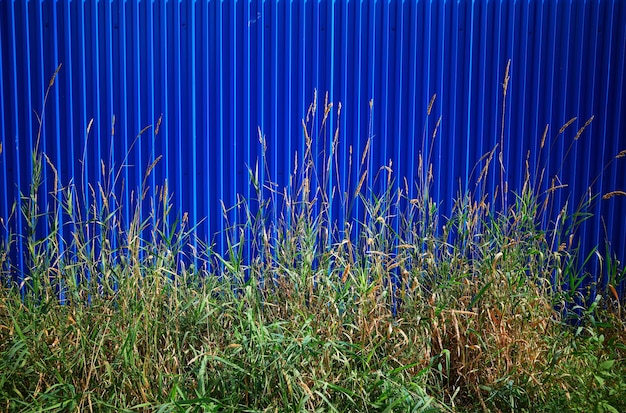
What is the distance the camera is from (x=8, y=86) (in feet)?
16.1

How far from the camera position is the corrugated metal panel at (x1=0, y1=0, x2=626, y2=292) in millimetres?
4898

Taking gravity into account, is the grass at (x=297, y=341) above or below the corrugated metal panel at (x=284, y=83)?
below

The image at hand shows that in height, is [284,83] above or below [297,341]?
above

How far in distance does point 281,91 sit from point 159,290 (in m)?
1.83

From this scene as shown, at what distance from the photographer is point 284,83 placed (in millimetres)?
4980

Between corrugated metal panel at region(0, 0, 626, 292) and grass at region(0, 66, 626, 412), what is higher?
corrugated metal panel at region(0, 0, 626, 292)

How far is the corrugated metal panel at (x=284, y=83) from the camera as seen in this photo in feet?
16.1

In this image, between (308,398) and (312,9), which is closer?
(308,398)

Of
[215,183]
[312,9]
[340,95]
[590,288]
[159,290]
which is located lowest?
[590,288]

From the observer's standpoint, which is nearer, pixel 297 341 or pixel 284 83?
pixel 297 341

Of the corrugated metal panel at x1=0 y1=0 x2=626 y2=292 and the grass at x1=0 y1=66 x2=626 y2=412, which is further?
the corrugated metal panel at x1=0 y1=0 x2=626 y2=292

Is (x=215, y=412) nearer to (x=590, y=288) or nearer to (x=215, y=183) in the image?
(x=215, y=183)

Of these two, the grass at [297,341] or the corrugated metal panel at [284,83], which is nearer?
the grass at [297,341]

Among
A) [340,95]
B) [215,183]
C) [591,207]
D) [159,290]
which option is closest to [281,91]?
[340,95]
